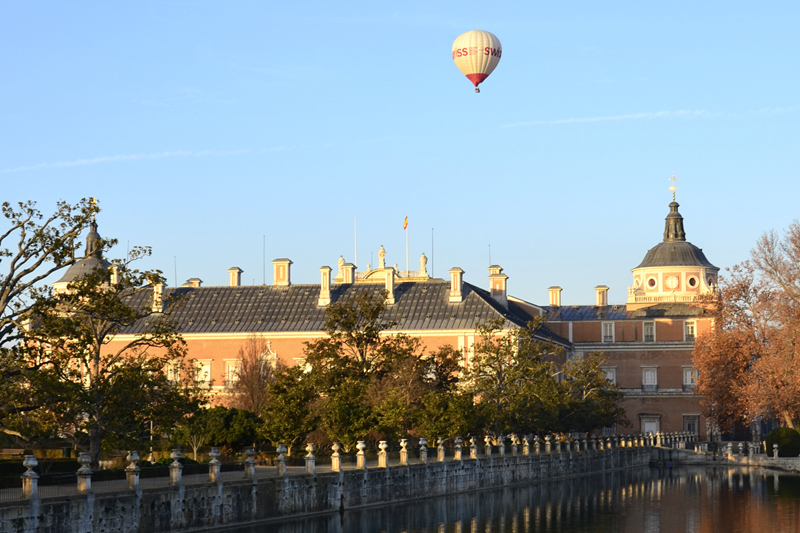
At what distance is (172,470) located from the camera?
27375 millimetres

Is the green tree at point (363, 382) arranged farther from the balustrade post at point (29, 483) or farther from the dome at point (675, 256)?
the dome at point (675, 256)

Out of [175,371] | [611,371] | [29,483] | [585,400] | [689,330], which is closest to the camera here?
[29,483]

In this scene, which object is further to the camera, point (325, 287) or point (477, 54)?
point (325, 287)

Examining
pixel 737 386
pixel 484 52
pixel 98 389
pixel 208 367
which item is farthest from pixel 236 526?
pixel 208 367

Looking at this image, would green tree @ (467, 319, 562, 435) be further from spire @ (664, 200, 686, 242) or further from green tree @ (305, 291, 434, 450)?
spire @ (664, 200, 686, 242)

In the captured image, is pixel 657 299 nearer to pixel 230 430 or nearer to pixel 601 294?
pixel 601 294

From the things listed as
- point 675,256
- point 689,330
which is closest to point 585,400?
point 689,330

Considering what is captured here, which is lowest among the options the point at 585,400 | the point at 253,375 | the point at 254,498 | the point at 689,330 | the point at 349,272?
the point at 254,498

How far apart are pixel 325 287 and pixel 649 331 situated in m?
24.5

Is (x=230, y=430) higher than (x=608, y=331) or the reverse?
the reverse

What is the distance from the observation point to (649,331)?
81.4 m

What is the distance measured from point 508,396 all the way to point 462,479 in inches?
374

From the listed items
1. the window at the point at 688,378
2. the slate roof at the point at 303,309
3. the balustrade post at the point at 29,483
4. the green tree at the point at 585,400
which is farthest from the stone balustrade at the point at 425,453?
the slate roof at the point at 303,309

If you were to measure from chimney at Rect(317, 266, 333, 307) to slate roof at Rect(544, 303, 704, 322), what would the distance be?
1836 cm
